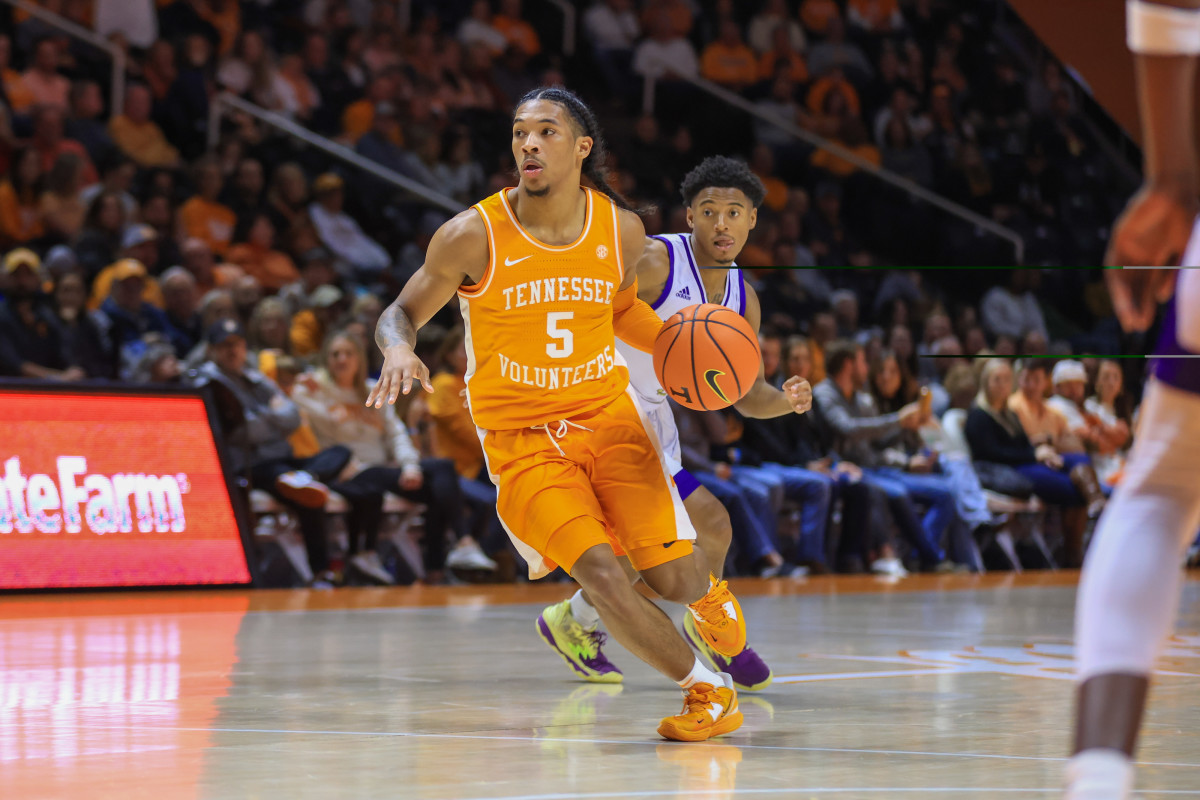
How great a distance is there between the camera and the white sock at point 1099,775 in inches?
88.1

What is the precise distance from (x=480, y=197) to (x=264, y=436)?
14.7ft

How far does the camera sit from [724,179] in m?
5.67

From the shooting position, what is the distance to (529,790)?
3.40m

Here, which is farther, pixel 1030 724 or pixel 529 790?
pixel 1030 724

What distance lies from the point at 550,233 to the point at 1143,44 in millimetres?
2461

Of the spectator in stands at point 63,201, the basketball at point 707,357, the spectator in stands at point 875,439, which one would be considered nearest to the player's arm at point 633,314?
the basketball at point 707,357

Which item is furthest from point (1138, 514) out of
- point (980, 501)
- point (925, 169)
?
point (925, 169)

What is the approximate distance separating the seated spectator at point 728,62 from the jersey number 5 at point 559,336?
11.9m

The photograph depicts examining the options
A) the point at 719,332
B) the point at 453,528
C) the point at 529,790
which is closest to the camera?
the point at 529,790

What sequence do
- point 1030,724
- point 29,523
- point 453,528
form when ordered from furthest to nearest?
point 453,528 → point 29,523 → point 1030,724

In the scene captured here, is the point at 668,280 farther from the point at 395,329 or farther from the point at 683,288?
the point at 395,329

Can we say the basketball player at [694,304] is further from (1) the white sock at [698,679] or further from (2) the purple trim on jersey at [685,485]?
(1) the white sock at [698,679]

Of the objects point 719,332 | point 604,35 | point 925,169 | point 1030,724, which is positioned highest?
point 604,35

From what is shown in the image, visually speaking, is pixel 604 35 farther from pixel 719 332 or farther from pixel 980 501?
pixel 719 332
